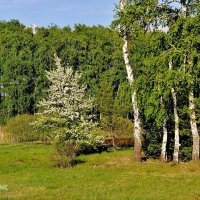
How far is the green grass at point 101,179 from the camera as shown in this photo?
1953cm

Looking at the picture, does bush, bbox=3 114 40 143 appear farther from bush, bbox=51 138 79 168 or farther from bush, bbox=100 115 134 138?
bush, bbox=51 138 79 168

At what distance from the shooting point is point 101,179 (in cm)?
2433

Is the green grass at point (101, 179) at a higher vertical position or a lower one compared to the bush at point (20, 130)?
lower

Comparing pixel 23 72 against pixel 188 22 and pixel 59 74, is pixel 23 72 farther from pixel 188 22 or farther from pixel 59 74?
pixel 188 22

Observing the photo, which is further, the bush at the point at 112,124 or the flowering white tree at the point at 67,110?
the bush at the point at 112,124

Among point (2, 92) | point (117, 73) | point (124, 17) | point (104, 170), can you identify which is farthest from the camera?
point (117, 73)

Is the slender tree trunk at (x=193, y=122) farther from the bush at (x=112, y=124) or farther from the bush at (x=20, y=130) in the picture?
the bush at (x=20, y=130)

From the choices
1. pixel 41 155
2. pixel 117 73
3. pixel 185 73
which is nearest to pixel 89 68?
pixel 117 73

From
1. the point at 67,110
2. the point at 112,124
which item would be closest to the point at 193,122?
the point at 67,110

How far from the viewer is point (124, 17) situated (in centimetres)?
3200

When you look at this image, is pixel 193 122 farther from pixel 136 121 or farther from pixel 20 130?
pixel 20 130

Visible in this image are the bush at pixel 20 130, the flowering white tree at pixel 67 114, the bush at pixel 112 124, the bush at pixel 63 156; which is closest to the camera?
the bush at pixel 63 156

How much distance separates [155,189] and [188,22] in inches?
510

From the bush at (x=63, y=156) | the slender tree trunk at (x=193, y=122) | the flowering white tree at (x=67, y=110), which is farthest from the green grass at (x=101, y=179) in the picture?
the flowering white tree at (x=67, y=110)
